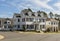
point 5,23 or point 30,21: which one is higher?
point 30,21

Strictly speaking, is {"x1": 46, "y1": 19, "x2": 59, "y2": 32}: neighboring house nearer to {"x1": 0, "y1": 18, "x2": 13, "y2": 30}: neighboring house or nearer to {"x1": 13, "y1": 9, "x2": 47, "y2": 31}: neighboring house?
{"x1": 13, "y1": 9, "x2": 47, "y2": 31}: neighboring house

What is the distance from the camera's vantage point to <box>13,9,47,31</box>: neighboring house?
223 feet

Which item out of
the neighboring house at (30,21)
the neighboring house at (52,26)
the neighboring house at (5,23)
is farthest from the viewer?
the neighboring house at (5,23)

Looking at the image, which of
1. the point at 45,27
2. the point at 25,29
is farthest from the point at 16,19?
the point at 45,27

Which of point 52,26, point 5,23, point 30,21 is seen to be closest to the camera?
point 30,21

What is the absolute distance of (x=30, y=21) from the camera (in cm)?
6831

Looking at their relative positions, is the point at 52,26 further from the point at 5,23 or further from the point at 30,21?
the point at 5,23

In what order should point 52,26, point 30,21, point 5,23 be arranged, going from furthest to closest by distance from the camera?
point 5,23, point 52,26, point 30,21

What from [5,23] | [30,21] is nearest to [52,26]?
[30,21]

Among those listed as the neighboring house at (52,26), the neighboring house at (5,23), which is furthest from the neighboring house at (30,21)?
the neighboring house at (5,23)

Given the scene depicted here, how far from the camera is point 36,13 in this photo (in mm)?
69750

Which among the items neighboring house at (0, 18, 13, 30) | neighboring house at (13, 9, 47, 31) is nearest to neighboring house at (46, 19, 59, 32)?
neighboring house at (13, 9, 47, 31)

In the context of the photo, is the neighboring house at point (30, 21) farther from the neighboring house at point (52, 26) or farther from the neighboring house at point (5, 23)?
the neighboring house at point (5, 23)

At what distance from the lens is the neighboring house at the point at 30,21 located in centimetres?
6794
